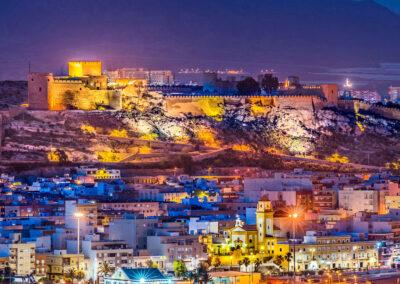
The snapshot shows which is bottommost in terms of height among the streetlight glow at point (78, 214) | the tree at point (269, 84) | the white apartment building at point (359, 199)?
the streetlight glow at point (78, 214)

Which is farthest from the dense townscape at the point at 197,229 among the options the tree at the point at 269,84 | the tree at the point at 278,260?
the tree at the point at 269,84

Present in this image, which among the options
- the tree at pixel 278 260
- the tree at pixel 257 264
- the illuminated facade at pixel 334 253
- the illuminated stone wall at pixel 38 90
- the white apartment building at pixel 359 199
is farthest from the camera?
the illuminated stone wall at pixel 38 90

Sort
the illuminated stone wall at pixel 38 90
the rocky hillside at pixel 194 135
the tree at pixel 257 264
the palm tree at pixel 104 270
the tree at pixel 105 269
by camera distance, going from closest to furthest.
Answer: the palm tree at pixel 104 270, the tree at pixel 105 269, the tree at pixel 257 264, the rocky hillside at pixel 194 135, the illuminated stone wall at pixel 38 90

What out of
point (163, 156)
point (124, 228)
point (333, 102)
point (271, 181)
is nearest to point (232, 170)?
point (163, 156)

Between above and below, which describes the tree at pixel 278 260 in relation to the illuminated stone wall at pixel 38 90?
below

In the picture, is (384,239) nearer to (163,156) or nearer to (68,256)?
(68,256)

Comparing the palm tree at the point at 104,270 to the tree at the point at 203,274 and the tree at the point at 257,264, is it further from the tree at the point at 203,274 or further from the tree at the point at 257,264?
the tree at the point at 257,264
